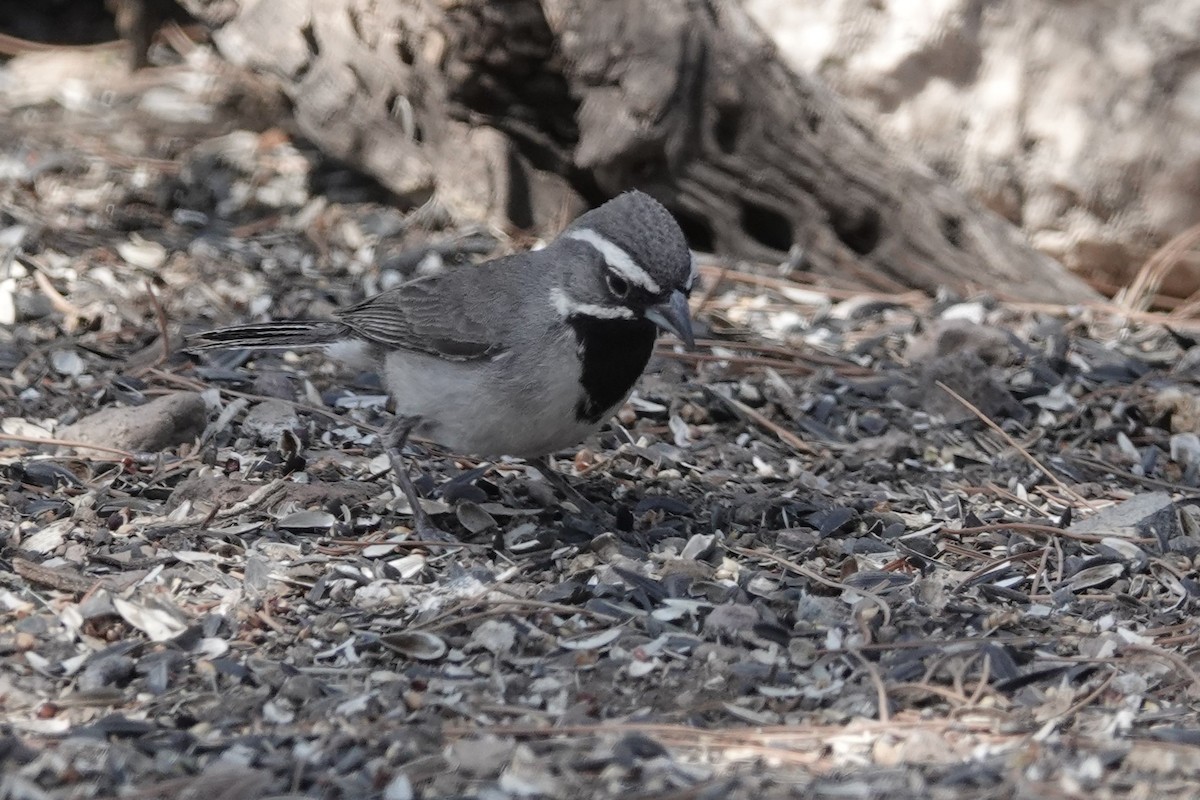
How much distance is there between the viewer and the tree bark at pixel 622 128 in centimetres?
793

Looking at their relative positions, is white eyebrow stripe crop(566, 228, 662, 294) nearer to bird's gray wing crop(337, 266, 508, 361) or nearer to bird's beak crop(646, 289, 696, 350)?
bird's beak crop(646, 289, 696, 350)

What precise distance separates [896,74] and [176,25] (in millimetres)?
5755

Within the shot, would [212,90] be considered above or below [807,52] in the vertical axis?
below

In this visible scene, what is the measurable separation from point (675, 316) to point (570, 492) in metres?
1.11

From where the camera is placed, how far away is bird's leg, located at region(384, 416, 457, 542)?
5528mm

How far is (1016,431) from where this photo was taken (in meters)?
6.86

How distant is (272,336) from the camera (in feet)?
20.8

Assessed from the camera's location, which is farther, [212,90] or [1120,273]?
[212,90]

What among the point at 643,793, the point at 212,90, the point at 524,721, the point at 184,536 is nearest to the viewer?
the point at 643,793

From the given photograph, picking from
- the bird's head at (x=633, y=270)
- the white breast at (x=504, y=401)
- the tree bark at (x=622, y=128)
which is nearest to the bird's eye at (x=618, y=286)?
the bird's head at (x=633, y=270)

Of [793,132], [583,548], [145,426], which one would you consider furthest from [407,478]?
[793,132]

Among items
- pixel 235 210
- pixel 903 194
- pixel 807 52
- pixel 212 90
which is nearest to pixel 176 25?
pixel 212 90

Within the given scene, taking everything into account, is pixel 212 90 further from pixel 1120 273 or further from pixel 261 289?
pixel 1120 273

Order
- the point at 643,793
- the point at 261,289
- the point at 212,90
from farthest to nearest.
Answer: the point at 212,90 → the point at 261,289 → the point at 643,793
